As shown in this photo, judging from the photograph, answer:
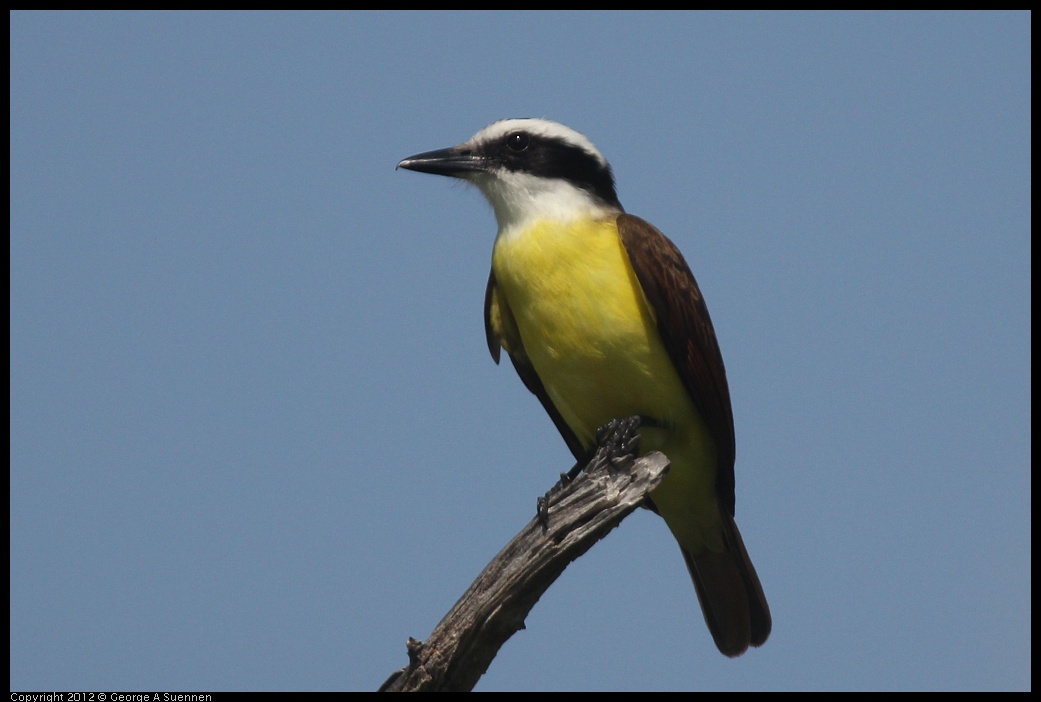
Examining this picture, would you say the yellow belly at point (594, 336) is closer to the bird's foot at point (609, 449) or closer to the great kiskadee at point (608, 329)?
the great kiskadee at point (608, 329)

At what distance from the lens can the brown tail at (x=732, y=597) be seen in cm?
762

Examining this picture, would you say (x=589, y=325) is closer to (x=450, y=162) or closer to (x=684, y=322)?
(x=684, y=322)

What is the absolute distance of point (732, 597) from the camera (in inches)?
302

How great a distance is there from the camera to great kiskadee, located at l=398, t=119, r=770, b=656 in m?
6.84

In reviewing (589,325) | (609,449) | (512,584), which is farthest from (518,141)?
(512,584)

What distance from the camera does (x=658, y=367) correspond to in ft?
22.7

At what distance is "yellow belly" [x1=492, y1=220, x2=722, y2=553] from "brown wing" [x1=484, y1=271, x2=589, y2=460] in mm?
174

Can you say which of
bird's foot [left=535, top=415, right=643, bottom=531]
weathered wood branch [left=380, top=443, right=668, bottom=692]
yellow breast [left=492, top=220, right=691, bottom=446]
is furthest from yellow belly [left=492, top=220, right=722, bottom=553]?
weathered wood branch [left=380, top=443, right=668, bottom=692]

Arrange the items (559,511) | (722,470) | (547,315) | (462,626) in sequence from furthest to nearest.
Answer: (722,470)
(547,315)
(559,511)
(462,626)

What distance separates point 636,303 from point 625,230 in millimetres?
497

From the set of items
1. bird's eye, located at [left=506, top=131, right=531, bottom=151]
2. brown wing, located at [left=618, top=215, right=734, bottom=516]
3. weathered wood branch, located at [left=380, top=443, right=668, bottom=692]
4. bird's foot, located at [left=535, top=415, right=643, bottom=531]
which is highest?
bird's eye, located at [left=506, top=131, right=531, bottom=151]

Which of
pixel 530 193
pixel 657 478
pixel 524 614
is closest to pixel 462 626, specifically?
pixel 524 614

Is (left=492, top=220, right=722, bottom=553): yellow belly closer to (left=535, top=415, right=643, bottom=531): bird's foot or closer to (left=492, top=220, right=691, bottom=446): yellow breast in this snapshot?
(left=492, top=220, right=691, bottom=446): yellow breast
